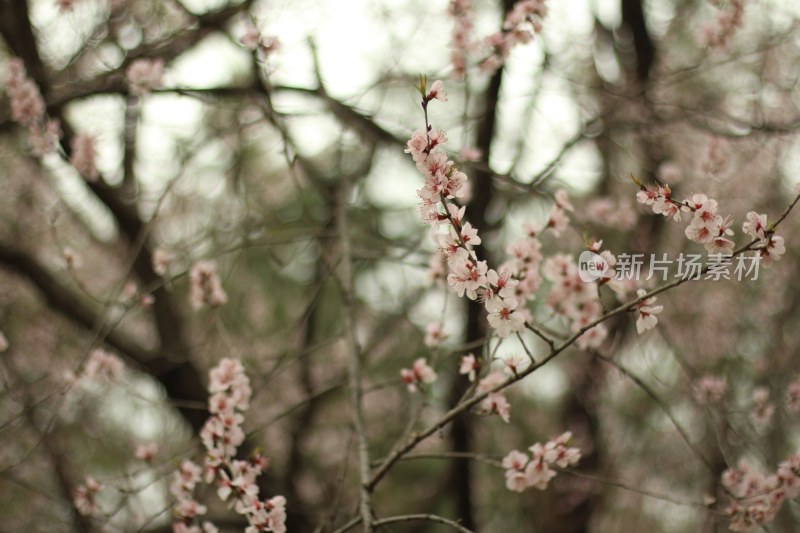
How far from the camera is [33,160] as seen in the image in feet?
14.2

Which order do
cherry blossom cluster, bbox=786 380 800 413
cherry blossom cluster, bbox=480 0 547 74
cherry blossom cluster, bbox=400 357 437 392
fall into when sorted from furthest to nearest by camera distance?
cherry blossom cluster, bbox=480 0 547 74 < cherry blossom cluster, bbox=786 380 800 413 < cherry blossom cluster, bbox=400 357 437 392

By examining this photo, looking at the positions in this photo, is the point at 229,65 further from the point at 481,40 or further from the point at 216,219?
the point at 481,40

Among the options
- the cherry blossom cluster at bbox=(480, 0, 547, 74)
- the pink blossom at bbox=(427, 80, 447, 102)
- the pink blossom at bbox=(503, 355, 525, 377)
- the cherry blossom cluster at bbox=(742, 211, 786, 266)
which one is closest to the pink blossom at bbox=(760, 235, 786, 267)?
the cherry blossom cluster at bbox=(742, 211, 786, 266)

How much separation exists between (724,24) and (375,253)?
176 cm

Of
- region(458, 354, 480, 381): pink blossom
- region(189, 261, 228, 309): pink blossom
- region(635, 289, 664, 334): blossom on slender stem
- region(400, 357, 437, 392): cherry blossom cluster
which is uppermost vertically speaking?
region(189, 261, 228, 309): pink blossom

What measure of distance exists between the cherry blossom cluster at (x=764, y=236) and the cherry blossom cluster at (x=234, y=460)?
1.22m

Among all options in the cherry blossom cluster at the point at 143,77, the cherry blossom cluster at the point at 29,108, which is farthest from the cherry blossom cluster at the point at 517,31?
the cherry blossom cluster at the point at 29,108

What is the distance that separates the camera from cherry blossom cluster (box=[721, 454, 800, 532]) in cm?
203

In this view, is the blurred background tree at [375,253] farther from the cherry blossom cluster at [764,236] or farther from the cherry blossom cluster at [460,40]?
the cherry blossom cluster at [764,236]

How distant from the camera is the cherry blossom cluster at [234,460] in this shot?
5.88 ft

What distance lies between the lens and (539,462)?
1.93 metres

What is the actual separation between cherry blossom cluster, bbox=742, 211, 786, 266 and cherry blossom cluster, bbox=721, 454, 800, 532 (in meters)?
0.79

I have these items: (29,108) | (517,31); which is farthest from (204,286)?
(517,31)

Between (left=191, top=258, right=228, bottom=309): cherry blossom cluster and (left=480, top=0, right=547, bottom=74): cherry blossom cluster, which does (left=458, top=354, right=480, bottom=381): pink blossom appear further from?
(left=480, top=0, right=547, bottom=74): cherry blossom cluster
